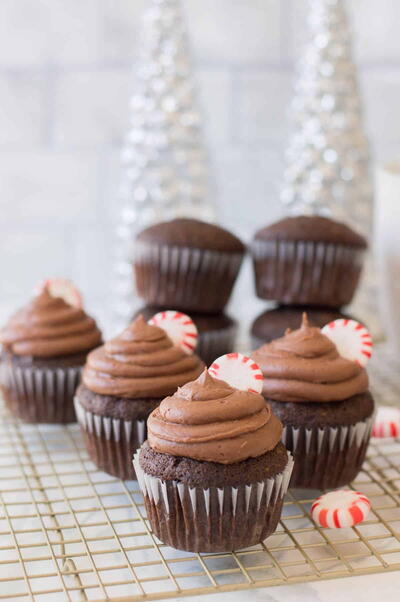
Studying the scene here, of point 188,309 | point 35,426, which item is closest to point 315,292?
point 188,309

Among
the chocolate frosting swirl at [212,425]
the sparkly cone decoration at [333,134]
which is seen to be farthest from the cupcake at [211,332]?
Answer: the chocolate frosting swirl at [212,425]

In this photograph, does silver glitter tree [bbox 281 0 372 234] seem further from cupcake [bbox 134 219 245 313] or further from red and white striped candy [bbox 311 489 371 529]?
red and white striped candy [bbox 311 489 371 529]

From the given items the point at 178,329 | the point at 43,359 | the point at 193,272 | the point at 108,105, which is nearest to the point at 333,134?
the point at 193,272

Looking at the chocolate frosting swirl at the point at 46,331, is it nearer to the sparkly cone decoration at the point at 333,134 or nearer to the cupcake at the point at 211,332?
the cupcake at the point at 211,332

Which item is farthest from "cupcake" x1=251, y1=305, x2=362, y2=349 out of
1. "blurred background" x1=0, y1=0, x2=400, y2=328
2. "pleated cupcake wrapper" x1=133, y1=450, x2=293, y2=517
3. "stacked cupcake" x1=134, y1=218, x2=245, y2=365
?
"blurred background" x1=0, y1=0, x2=400, y2=328

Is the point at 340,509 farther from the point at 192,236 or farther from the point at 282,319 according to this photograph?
the point at 192,236

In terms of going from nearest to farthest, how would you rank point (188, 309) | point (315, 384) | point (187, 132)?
point (315, 384), point (188, 309), point (187, 132)

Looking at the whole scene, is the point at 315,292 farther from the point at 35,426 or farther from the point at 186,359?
the point at 35,426

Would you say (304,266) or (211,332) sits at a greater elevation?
(304,266)
